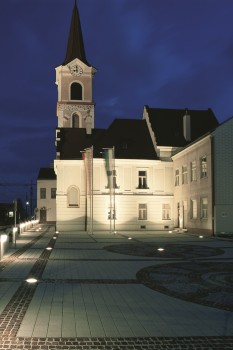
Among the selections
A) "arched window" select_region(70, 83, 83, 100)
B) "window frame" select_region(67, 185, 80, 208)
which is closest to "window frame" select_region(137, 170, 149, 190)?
"window frame" select_region(67, 185, 80, 208)

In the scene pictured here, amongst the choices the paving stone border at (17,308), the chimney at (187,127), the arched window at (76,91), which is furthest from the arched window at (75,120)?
the paving stone border at (17,308)

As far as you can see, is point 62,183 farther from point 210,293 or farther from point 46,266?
point 210,293

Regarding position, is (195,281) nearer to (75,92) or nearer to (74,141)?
(74,141)

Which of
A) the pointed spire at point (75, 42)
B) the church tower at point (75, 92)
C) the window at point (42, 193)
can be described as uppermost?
the pointed spire at point (75, 42)

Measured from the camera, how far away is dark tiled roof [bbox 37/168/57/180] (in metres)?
82.1

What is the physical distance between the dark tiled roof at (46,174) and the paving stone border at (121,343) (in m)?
75.6

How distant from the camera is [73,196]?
45.1 m

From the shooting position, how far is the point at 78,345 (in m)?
6.68

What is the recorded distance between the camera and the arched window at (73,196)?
147 ft

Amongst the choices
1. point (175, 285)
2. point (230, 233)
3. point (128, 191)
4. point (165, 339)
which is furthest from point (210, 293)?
point (128, 191)

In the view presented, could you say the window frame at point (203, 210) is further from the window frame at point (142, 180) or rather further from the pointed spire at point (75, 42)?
the pointed spire at point (75, 42)

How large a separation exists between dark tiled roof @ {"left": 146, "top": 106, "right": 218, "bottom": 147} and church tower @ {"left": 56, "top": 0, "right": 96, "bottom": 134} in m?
12.6

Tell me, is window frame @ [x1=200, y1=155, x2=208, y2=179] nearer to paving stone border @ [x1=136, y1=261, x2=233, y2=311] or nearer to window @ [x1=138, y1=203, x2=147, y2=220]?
window @ [x1=138, y1=203, x2=147, y2=220]

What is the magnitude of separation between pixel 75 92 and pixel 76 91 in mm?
223
